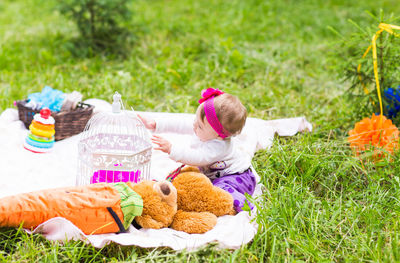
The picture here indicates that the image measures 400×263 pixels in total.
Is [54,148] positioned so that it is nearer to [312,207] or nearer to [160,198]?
[160,198]

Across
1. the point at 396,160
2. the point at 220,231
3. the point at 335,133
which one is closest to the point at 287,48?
the point at 335,133

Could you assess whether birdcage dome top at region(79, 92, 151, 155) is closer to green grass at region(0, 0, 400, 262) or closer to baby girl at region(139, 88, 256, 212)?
baby girl at region(139, 88, 256, 212)

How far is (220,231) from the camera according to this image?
7.39ft

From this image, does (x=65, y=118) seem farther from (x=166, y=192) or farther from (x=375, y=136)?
(x=375, y=136)

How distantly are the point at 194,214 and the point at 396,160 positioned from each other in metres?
1.47

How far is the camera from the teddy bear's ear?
229cm

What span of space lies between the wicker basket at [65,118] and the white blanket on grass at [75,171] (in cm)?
5

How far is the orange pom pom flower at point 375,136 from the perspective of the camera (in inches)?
118

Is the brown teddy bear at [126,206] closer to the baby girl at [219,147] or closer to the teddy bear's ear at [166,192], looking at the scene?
the teddy bear's ear at [166,192]

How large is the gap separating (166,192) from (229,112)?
23.0 inches

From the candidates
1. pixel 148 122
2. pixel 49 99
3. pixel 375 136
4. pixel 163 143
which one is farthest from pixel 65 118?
pixel 375 136

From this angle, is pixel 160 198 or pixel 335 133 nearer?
pixel 160 198

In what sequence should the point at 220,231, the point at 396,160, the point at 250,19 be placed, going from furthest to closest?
A: the point at 250,19 < the point at 396,160 < the point at 220,231

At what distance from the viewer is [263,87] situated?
4.36 metres
